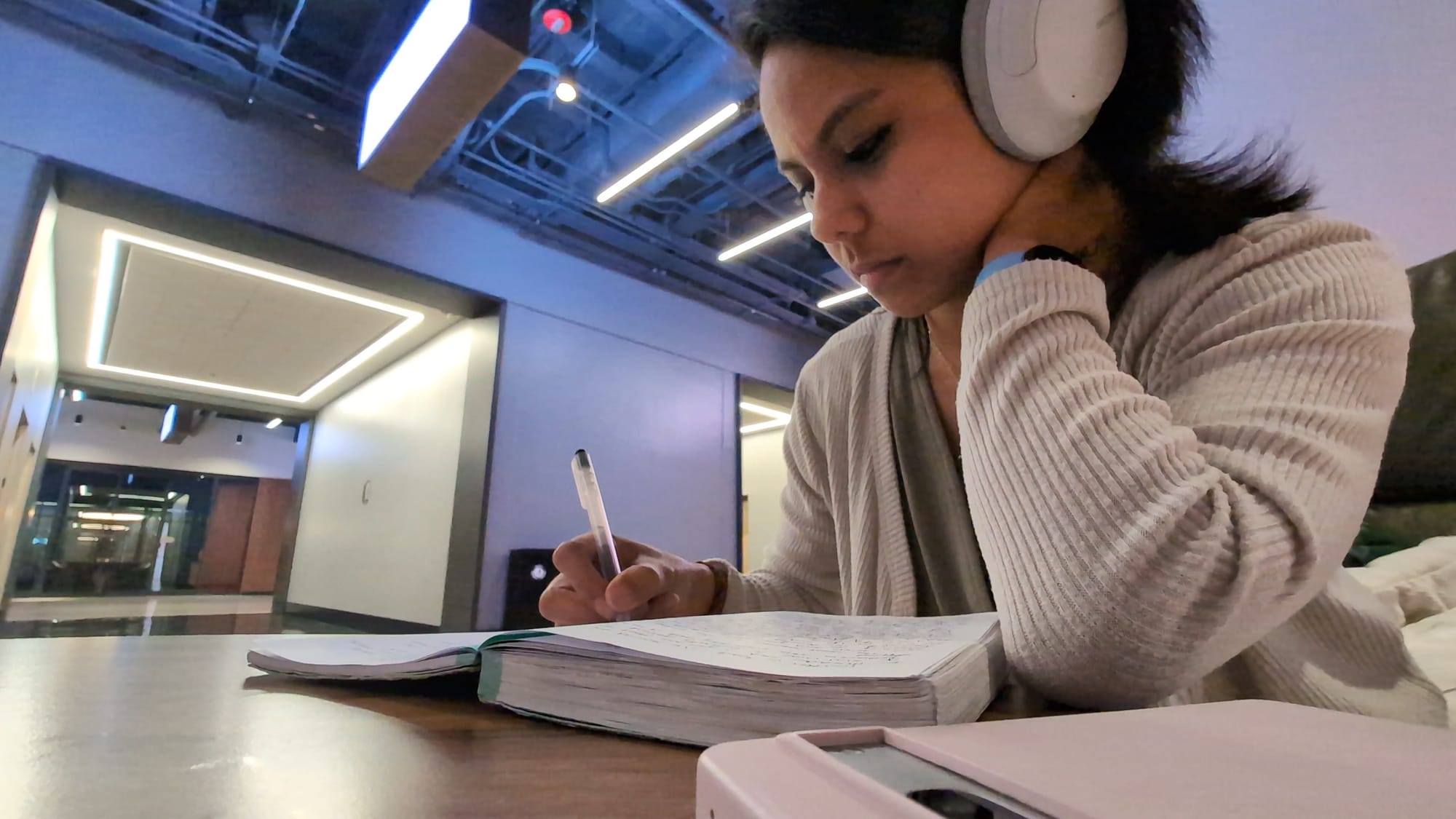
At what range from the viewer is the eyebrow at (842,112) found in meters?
0.51

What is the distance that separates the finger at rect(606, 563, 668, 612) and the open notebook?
175 millimetres

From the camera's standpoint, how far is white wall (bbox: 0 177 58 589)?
1.79 meters

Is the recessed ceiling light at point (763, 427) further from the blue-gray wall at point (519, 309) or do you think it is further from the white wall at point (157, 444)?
the white wall at point (157, 444)

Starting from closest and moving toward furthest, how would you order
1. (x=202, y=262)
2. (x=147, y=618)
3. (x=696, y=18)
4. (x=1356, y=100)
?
(x=1356, y=100), (x=696, y=18), (x=202, y=262), (x=147, y=618)

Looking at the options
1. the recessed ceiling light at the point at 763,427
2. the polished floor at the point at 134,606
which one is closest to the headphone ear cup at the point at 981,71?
the recessed ceiling light at the point at 763,427

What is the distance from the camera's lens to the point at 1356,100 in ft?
3.67

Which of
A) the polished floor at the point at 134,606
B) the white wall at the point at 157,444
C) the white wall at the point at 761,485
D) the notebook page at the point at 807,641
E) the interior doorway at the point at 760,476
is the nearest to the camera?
the notebook page at the point at 807,641

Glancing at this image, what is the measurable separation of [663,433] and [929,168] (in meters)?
2.80

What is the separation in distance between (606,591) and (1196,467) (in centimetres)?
42

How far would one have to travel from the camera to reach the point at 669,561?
26.7 inches

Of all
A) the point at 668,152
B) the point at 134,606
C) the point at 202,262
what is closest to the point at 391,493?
the point at 202,262

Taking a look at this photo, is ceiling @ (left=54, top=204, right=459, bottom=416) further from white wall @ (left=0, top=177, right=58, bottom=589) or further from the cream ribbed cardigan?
the cream ribbed cardigan

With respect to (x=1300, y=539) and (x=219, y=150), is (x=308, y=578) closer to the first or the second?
(x=219, y=150)

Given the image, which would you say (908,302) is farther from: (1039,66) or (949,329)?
(1039,66)
